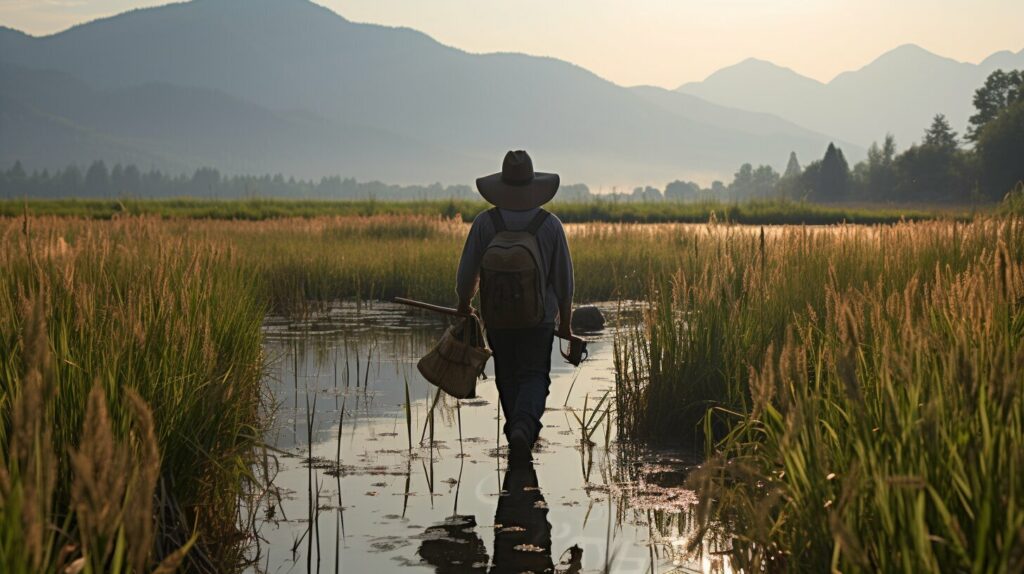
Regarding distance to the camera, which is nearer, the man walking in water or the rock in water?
the man walking in water

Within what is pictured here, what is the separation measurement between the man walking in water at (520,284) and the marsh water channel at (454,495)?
428mm

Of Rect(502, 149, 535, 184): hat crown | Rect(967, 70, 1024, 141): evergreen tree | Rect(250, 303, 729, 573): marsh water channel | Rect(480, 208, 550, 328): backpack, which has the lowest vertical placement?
Rect(250, 303, 729, 573): marsh water channel

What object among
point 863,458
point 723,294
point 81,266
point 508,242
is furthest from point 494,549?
point 81,266

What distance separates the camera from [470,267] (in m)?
7.14

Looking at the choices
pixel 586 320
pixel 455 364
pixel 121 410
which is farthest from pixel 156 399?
pixel 586 320

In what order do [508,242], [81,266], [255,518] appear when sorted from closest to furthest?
[255,518], [508,242], [81,266]

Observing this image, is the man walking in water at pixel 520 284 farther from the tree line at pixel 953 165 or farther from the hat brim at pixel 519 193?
the tree line at pixel 953 165

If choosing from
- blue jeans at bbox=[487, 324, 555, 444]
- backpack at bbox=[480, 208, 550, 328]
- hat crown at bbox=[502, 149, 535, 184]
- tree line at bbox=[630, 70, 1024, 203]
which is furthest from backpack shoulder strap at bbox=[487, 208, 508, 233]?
tree line at bbox=[630, 70, 1024, 203]

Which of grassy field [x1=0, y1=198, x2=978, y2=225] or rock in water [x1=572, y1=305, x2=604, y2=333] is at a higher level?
grassy field [x1=0, y1=198, x2=978, y2=225]

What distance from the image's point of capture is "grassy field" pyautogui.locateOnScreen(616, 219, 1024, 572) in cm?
257

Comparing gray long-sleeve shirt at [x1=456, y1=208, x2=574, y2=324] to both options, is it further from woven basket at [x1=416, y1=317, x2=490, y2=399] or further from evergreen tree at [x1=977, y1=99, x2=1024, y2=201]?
evergreen tree at [x1=977, y1=99, x2=1024, y2=201]

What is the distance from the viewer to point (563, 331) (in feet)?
23.9

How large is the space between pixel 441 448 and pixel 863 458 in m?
4.82

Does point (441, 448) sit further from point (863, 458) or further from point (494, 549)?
point (863, 458)
